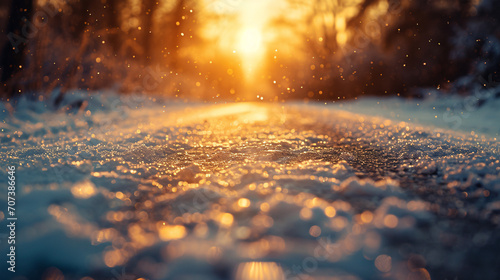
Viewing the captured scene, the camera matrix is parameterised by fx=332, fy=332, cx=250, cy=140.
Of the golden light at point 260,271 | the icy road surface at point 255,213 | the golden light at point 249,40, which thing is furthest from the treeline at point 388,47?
the golden light at point 260,271

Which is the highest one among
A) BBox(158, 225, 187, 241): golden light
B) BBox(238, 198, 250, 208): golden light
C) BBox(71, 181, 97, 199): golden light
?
BBox(71, 181, 97, 199): golden light

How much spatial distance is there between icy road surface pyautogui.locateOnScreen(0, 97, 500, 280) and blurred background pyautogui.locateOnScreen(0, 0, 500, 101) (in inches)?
238

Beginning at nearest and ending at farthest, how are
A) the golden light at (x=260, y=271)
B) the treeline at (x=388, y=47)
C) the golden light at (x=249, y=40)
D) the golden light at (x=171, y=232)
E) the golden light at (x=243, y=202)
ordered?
1. the golden light at (x=260, y=271)
2. the golden light at (x=171, y=232)
3. the golden light at (x=243, y=202)
4. the treeline at (x=388, y=47)
5. the golden light at (x=249, y=40)

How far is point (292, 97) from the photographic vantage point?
23.0 m

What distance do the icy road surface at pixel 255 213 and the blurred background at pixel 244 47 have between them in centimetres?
604

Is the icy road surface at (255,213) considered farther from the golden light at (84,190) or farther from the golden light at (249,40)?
the golden light at (249,40)

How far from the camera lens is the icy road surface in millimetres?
1459

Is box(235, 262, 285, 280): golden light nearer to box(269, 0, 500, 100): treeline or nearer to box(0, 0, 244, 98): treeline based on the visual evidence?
box(0, 0, 244, 98): treeline

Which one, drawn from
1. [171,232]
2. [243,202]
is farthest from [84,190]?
[243,202]

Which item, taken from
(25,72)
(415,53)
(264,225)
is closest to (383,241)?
(264,225)

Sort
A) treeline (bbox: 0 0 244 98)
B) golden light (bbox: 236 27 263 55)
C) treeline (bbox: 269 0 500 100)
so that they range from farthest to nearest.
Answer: golden light (bbox: 236 27 263 55)
treeline (bbox: 269 0 500 100)
treeline (bbox: 0 0 244 98)

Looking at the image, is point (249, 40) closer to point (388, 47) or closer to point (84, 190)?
point (388, 47)

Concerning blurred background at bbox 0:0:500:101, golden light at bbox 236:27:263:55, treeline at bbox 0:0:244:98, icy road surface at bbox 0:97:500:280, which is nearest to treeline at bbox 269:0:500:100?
blurred background at bbox 0:0:500:101

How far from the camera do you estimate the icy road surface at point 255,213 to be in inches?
57.4
